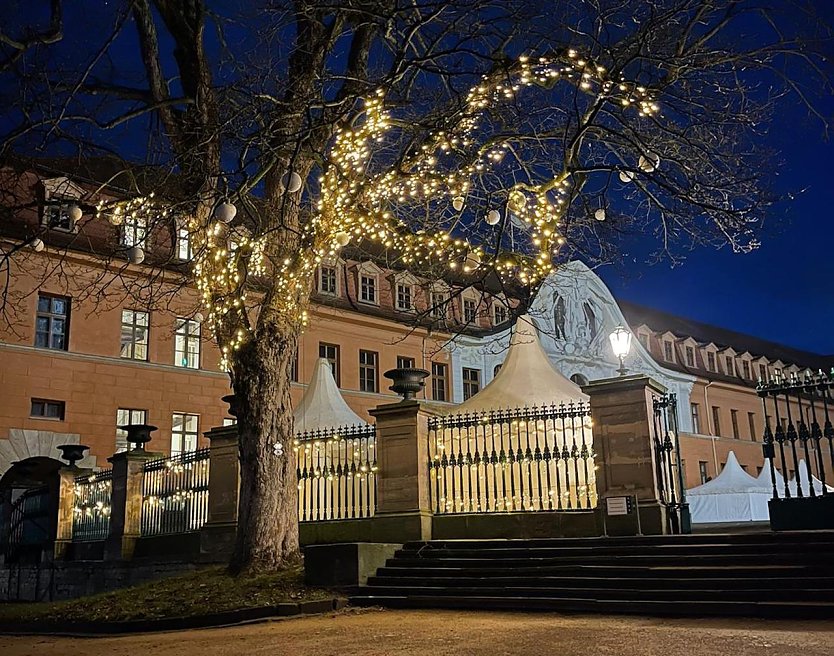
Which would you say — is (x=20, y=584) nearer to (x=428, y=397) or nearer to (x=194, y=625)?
(x=194, y=625)

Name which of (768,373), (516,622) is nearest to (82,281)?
(516,622)

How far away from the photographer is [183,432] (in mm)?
27859

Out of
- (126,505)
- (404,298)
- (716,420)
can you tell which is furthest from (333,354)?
(716,420)

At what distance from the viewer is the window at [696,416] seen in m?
45.4

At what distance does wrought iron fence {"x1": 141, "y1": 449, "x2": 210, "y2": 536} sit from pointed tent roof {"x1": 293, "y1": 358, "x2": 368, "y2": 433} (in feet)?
8.92

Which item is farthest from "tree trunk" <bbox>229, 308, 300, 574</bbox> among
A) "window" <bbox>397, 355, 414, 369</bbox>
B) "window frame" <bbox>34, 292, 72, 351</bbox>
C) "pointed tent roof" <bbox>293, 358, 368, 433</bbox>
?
"window" <bbox>397, 355, 414, 369</bbox>

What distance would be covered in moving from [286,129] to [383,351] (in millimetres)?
22042

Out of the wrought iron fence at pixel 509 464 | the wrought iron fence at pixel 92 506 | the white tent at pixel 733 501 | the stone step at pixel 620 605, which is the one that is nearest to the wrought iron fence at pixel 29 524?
the wrought iron fence at pixel 92 506

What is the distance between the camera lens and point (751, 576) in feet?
28.9

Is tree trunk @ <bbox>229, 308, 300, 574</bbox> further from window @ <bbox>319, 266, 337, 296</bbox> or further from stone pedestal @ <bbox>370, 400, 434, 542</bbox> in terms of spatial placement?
window @ <bbox>319, 266, 337, 296</bbox>

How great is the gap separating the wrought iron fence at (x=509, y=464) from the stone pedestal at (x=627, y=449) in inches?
16.9

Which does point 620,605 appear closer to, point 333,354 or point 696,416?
point 333,354

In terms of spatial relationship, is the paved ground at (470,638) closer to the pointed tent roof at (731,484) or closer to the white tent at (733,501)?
the white tent at (733,501)

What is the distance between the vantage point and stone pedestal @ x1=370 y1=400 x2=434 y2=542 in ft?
43.9
